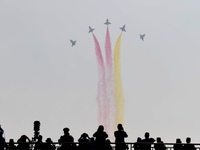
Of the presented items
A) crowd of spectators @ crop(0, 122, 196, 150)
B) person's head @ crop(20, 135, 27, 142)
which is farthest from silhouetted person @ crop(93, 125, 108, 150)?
person's head @ crop(20, 135, 27, 142)

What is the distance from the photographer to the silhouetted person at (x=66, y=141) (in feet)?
115

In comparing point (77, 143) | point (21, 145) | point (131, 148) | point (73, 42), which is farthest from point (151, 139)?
point (73, 42)

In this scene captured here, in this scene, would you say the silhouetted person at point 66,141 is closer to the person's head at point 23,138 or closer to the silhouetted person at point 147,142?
the person's head at point 23,138

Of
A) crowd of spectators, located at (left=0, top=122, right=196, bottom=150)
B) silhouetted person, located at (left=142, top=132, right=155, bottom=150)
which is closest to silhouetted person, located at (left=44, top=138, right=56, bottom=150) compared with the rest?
crowd of spectators, located at (left=0, top=122, right=196, bottom=150)

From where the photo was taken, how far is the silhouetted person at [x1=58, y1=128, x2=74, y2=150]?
34900 millimetres

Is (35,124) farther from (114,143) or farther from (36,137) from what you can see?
(114,143)

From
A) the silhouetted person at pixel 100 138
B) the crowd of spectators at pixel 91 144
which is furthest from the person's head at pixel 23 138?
the silhouetted person at pixel 100 138

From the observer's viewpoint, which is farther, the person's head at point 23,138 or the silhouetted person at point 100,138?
the person's head at point 23,138

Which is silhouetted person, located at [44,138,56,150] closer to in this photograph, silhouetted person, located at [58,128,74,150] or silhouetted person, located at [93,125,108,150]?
silhouetted person, located at [58,128,74,150]

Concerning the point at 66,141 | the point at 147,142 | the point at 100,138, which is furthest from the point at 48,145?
the point at 147,142

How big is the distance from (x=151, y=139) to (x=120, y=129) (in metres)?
1.90

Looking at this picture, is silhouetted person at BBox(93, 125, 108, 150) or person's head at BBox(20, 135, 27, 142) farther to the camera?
person's head at BBox(20, 135, 27, 142)

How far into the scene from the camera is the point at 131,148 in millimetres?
35719

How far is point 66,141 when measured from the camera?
35375mm
